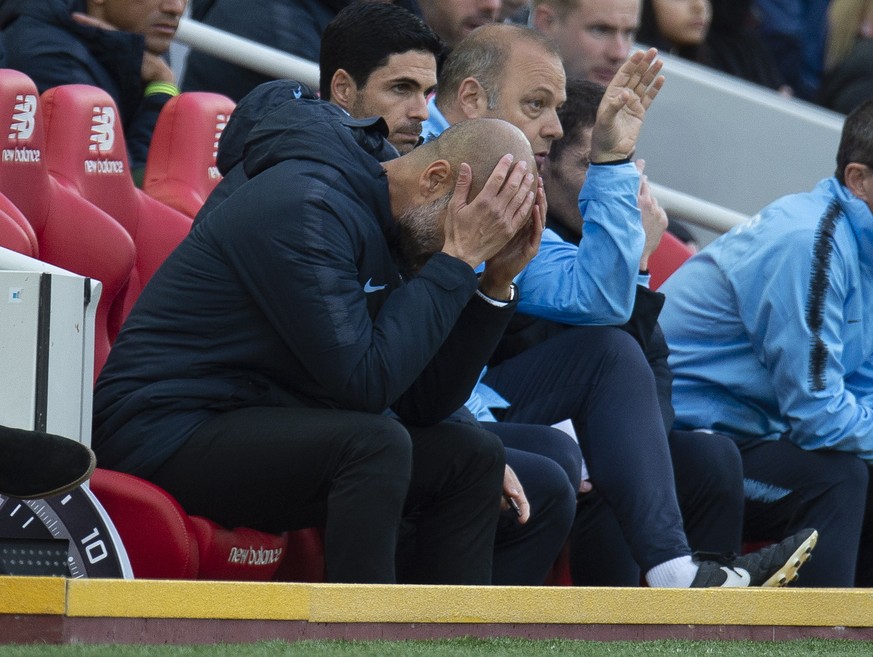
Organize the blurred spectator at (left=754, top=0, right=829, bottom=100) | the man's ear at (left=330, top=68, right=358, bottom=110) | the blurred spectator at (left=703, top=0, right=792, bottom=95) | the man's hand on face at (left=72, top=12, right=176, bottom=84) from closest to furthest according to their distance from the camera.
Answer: the man's ear at (left=330, top=68, right=358, bottom=110), the man's hand on face at (left=72, top=12, right=176, bottom=84), the blurred spectator at (left=703, top=0, right=792, bottom=95), the blurred spectator at (left=754, top=0, right=829, bottom=100)

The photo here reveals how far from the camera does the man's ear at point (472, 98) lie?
3.68 meters

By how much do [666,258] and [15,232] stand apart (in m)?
2.00

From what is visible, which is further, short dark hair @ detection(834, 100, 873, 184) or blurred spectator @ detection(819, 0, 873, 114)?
blurred spectator @ detection(819, 0, 873, 114)

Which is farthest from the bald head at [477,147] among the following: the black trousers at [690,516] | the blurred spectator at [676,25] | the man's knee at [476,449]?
the blurred spectator at [676,25]

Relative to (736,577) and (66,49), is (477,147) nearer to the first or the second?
(736,577)

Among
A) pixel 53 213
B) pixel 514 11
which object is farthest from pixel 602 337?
pixel 514 11

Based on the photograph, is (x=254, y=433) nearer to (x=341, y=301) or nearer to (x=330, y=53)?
(x=341, y=301)

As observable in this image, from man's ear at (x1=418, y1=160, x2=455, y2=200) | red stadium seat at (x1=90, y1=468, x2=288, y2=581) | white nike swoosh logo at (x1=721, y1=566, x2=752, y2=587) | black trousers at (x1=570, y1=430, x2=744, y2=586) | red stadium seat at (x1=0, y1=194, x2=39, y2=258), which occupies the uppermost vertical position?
man's ear at (x1=418, y1=160, x2=455, y2=200)

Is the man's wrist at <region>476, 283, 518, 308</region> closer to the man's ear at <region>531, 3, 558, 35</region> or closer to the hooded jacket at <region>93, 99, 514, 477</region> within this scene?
the hooded jacket at <region>93, 99, 514, 477</region>

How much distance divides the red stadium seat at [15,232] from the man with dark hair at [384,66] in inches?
33.4

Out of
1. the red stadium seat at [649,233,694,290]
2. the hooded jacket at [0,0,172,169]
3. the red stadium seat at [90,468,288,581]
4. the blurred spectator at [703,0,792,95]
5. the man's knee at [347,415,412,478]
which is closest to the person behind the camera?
the man's knee at [347,415,412,478]

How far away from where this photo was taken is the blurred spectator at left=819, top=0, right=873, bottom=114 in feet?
19.7

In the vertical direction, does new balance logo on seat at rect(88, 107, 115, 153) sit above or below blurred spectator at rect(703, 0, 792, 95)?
above

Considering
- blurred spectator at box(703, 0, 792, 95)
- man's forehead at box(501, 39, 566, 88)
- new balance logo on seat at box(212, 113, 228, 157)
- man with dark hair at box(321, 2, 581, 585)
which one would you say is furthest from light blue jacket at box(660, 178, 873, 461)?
blurred spectator at box(703, 0, 792, 95)
